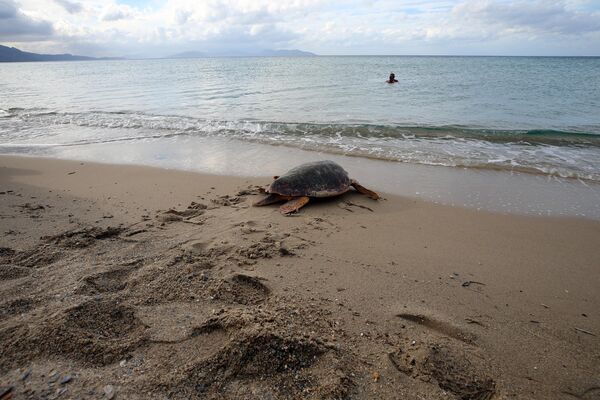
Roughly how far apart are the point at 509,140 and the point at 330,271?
8.69 meters

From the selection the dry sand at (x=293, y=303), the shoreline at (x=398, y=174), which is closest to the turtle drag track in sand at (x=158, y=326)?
the dry sand at (x=293, y=303)

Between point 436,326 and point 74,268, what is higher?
point 74,268

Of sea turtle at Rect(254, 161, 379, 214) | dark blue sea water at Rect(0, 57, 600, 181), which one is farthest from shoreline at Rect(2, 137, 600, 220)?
sea turtle at Rect(254, 161, 379, 214)

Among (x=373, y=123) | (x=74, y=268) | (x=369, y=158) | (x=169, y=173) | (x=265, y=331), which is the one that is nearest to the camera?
(x=265, y=331)

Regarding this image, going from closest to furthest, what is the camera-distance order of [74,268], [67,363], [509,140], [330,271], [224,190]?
[67,363] → [74,268] → [330,271] → [224,190] → [509,140]

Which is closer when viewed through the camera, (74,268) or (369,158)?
(74,268)

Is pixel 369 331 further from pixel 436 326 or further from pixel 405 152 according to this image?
pixel 405 152

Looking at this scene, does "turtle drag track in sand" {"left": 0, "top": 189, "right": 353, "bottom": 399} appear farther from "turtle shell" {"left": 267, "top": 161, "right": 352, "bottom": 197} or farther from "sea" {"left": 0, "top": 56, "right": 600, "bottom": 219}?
"sea" {"left": 0, "top": 56, "right": 600, "bottom": 219}

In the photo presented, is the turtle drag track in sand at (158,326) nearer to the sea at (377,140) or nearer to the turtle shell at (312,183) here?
the turtle shell at (312,183)

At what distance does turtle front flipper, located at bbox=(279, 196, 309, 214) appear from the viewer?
498 centimetres

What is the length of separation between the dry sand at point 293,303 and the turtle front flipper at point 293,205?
0.59ft

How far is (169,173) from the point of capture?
668 cm

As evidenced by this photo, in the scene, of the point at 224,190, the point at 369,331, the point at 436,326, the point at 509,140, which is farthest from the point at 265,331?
the point at 509,140

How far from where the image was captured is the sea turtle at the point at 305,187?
525 cm
